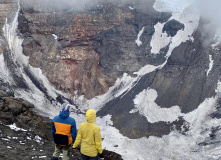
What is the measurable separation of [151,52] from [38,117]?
988cm

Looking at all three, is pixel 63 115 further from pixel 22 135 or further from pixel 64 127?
pixel 22 135

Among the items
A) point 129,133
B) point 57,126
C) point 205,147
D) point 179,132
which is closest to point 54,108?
point 129,133

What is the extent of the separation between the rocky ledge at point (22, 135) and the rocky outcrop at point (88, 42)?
5.49 metres

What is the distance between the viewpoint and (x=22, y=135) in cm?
994

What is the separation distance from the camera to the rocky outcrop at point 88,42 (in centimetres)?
1895

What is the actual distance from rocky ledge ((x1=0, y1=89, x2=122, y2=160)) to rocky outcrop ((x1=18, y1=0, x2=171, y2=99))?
5.49 meters

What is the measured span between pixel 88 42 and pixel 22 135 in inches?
464

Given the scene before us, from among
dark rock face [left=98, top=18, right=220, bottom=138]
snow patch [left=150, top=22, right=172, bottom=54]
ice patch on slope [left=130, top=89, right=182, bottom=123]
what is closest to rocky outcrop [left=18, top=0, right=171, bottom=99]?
snow patch [left=150, top=22, right=172, bottom=54]

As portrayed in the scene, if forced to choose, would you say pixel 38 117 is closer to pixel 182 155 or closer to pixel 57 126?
pixel 182 155

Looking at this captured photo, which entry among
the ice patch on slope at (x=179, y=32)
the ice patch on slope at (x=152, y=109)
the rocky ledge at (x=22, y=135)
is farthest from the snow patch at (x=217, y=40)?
the rocky ledge at (x=22, y=135)

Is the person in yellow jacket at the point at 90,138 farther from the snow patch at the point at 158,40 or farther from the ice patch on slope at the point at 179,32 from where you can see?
the snow patch at the point at 158,40

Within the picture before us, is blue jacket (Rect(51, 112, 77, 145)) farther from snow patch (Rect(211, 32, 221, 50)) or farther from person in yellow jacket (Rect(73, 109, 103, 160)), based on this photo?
snow patch (Rect(211, 32, 221, 50))

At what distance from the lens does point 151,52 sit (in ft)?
63.4

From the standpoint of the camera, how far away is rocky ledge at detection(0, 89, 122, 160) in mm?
8062
